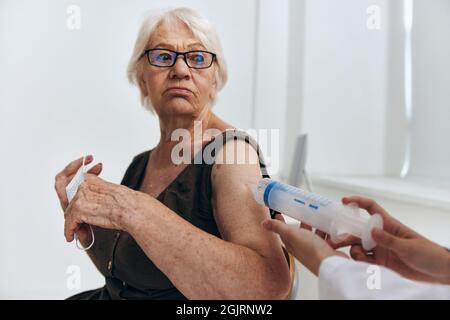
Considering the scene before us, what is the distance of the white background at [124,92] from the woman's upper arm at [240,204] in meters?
0.17

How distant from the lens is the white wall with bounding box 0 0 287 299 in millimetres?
947

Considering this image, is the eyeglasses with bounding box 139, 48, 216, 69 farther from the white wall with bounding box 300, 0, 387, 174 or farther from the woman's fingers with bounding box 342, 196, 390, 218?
the woman's fingers with bounding box 342, 196, 390, 218

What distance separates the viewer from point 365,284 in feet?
2.11

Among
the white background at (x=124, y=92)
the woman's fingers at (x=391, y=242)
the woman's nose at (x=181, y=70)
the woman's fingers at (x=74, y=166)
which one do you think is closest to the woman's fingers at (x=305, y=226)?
the woman's fingers at (x=391, y=242)

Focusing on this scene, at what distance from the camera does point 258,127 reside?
102 cm

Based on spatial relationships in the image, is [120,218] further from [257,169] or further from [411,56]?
[411,56]

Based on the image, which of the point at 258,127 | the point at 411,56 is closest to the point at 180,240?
the point at 258,127

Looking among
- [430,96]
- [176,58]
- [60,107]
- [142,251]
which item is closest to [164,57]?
[176,58]

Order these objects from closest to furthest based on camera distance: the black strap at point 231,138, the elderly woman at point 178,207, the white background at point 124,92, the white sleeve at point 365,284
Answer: the white sleeve at point 365,284 < the elderly woman at point 178,207 < the black strap at point 231,138 < the white background at point 124,92

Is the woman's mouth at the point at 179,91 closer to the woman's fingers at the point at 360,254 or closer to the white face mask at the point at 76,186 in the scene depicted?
the white face mask at the point at 76,186

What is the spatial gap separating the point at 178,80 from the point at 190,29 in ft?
0.34

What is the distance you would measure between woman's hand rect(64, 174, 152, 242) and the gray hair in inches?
8.1

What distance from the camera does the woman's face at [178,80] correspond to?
87cm
